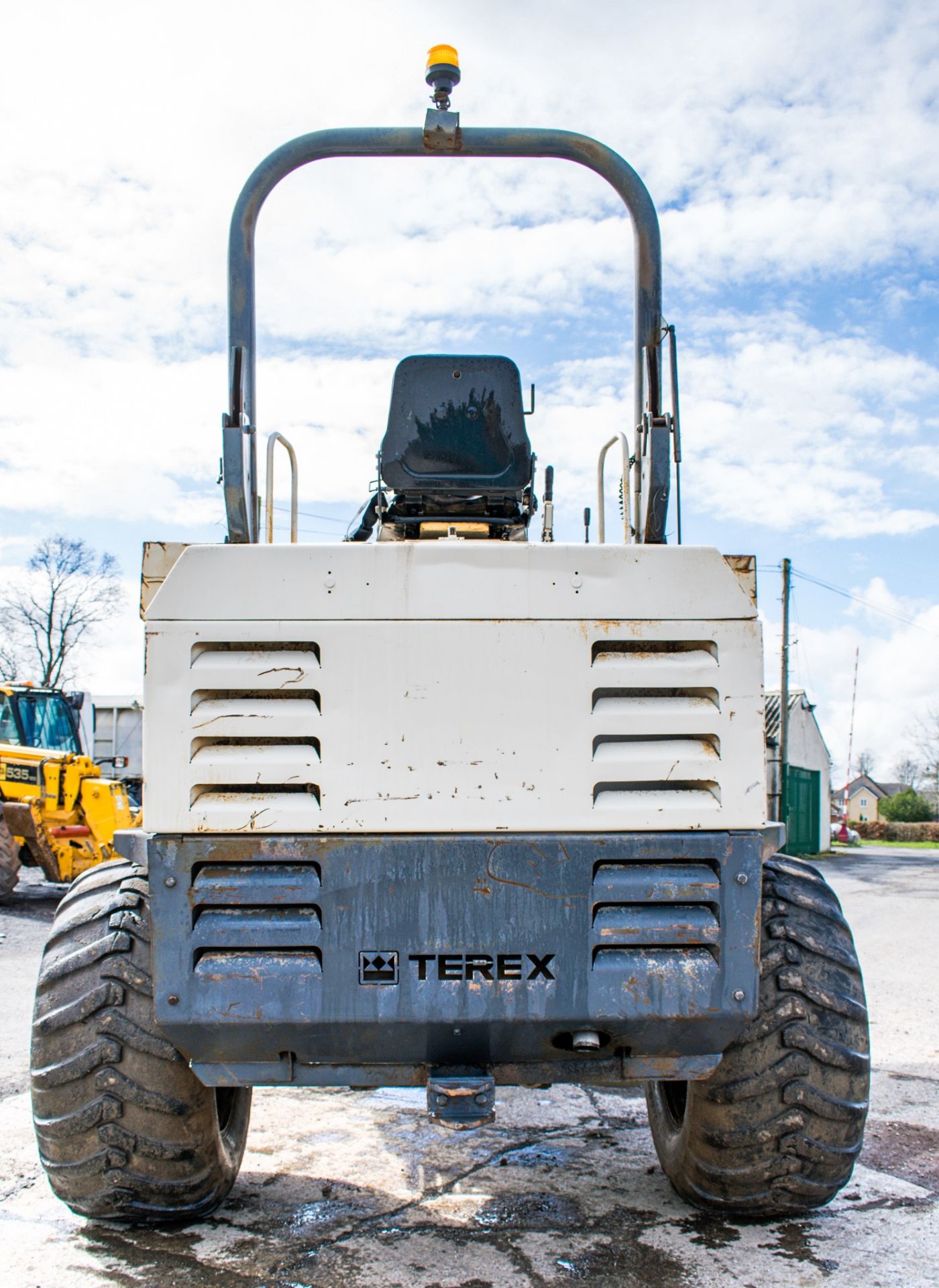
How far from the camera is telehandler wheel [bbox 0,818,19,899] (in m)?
11.9

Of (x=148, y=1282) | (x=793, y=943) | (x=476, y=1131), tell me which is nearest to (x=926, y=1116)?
(x=476, y=1131)

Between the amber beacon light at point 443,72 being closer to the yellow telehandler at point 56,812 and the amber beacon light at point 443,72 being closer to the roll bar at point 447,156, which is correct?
the roll bar at point 447,156

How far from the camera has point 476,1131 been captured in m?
4.59

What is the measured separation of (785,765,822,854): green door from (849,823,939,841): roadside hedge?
803 inches

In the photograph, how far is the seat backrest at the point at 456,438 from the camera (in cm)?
438

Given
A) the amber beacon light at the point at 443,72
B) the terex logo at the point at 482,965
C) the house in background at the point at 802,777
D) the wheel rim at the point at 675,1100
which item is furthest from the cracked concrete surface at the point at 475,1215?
the house in background at the point at 802,777

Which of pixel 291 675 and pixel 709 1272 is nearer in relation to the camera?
pixel 291 675

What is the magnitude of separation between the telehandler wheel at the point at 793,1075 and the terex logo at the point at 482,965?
0.73 m

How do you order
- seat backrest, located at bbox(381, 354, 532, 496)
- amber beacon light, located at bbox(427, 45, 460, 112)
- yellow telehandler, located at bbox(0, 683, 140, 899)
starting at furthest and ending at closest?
yellow telehandler, located at bbox(0, 683, 140, 899) → seat backrest, located at bbox(381, 354, 532, 496) → amber beacon light, located at bbox(427, 45, 460, 112)

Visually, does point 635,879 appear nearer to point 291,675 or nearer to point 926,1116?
point 291,675

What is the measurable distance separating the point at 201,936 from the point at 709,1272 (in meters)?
1.72

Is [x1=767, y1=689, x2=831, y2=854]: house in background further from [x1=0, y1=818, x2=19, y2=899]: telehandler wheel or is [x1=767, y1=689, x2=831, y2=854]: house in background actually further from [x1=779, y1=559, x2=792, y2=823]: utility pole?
[x1=0, y1=818, x2=19, y2=899]: telehandler wheel

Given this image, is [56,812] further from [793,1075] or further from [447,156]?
[793,1075]

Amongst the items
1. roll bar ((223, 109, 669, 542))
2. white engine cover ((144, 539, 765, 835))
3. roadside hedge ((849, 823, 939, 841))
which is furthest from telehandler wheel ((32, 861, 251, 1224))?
roadside hedge ((849, 823, 939, 841))
